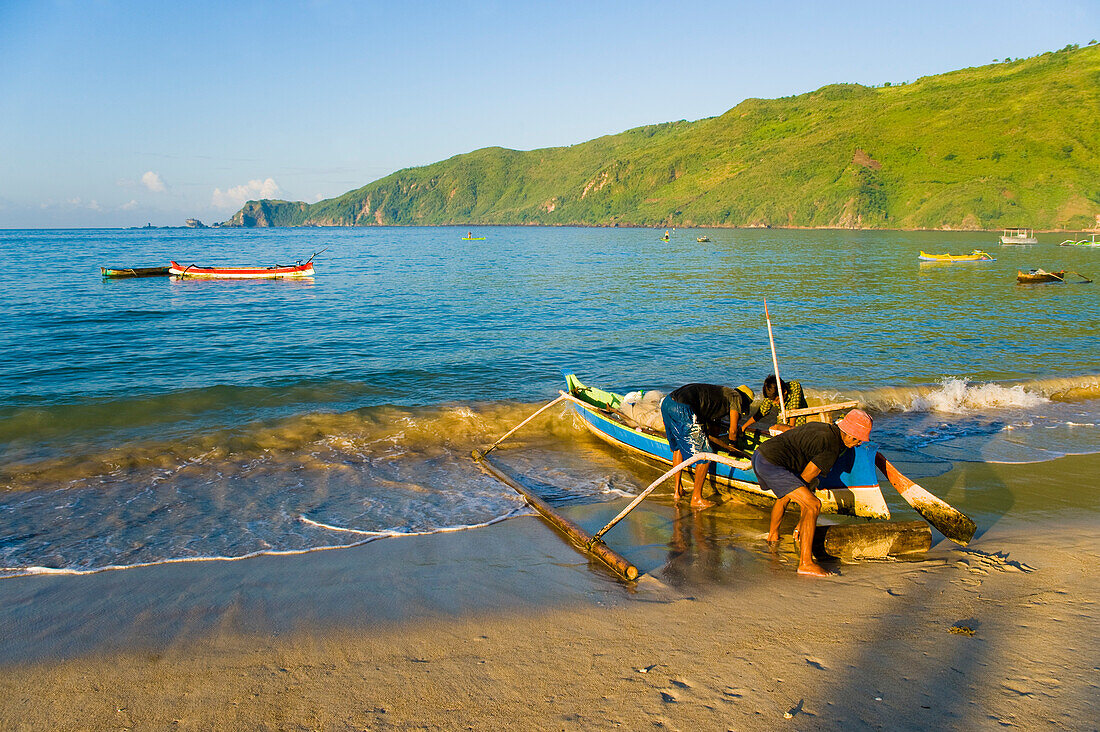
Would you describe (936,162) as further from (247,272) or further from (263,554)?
(263,554)

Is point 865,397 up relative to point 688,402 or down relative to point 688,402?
down

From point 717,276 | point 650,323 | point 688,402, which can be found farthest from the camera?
point 717,276

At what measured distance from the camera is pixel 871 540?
646cm

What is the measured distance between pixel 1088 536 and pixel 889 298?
2517cm

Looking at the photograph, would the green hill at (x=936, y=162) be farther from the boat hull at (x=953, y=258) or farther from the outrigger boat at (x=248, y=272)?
the outrigger boat at (x=248, y=272)

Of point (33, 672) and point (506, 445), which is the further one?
point (506, 445)

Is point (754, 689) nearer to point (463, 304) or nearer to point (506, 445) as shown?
point (506, 445)

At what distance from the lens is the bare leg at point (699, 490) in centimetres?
812

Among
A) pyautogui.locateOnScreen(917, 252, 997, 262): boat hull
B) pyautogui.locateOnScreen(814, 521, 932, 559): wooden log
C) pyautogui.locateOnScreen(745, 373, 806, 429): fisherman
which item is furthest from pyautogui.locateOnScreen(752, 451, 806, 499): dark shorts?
pyautogui.locateOnScreen(917, 252, 997, 262): boat hull

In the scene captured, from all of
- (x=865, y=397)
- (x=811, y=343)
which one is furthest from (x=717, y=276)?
(x=865, y=397)

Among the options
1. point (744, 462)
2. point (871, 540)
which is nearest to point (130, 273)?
point (744, 462)

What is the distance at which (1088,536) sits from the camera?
6.86 meters

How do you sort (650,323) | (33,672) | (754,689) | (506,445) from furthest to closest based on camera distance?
(650,323) < (506,445) < (33,672) < (754,689)

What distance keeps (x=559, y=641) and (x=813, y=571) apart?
108 inches
